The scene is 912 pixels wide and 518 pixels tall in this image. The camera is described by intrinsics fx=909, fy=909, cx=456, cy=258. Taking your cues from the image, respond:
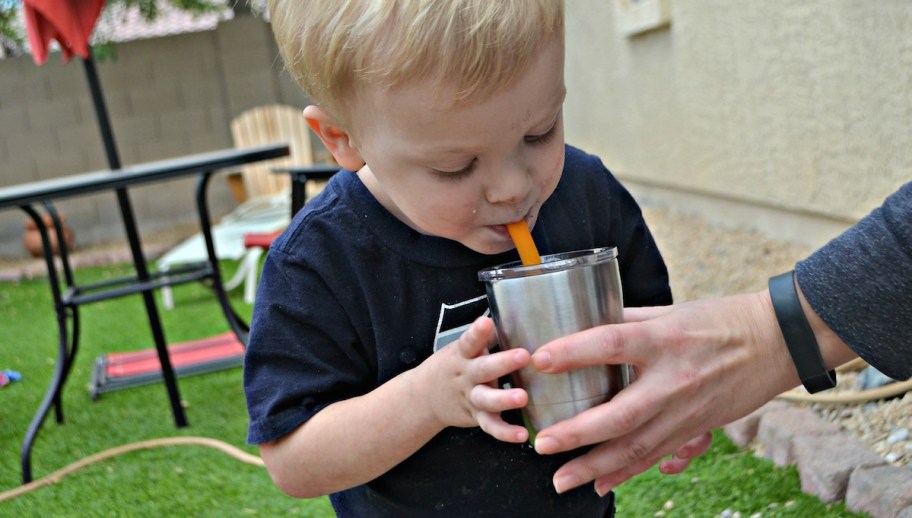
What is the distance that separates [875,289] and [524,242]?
0.43m

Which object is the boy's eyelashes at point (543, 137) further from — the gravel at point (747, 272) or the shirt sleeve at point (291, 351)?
the gravel at point (747, 272)

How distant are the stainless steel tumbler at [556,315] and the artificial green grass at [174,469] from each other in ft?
3.65

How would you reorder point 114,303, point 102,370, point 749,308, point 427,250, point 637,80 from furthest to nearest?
point 114,303
point 637,80
point 102,370
point 427,250
point 749,308

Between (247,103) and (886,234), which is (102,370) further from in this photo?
(247,103)

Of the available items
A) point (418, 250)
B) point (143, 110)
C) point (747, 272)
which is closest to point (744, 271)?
point (747, 272)

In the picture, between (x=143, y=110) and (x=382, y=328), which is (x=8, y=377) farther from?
(x=143, y=110)

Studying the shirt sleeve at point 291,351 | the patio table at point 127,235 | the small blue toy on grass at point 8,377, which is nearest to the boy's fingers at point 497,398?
the shirt sleeve at point 291,351

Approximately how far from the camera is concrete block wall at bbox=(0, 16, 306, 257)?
1049cm

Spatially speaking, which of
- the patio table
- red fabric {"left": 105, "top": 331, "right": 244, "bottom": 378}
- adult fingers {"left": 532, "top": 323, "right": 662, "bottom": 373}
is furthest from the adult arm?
red fabric {"left": 105, "top": 331, "right": 244, "bottom": 378}

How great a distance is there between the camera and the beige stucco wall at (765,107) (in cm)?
337

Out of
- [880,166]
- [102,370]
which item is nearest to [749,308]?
[880,166]

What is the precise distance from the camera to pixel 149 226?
10664 mm

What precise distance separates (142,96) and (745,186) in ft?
26.4

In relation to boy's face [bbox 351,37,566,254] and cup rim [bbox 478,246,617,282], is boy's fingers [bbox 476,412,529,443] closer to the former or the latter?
cup rim [bbox 478,246,617,282]
